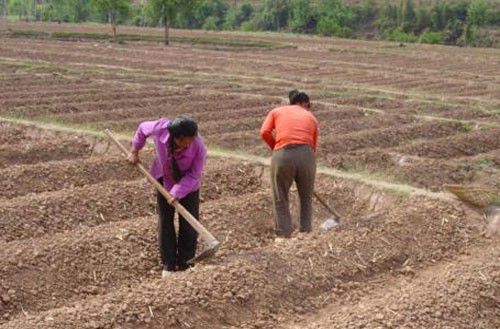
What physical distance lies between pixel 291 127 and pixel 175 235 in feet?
5.31

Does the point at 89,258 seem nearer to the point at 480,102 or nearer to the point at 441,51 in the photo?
the point at 480,102

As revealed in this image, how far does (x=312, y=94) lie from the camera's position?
17875 millimetres

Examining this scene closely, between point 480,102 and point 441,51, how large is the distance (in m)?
21.9

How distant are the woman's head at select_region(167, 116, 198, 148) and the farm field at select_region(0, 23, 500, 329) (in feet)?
3.56

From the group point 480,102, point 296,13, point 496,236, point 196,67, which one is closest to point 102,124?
point 496,236

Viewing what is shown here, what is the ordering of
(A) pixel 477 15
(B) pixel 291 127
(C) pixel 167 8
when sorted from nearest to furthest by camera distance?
(B) pixel 291 127, (C) pixel 167 8, (A) pixel 477 15

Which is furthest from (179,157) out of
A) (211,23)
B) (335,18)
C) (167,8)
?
(211,23)

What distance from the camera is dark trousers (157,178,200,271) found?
6.46 meters

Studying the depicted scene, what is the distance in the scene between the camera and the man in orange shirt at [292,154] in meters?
7.32

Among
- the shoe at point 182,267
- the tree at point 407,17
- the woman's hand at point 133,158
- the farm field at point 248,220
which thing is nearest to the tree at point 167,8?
the farm field at point 248,220

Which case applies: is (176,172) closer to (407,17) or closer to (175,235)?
(175,235)

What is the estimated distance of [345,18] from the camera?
6216 centimetres

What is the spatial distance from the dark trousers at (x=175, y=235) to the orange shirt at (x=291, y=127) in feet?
4.09

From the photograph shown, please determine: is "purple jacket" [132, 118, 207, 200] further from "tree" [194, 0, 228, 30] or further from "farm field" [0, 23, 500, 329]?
"tree" [194, 0, 228, 30]
